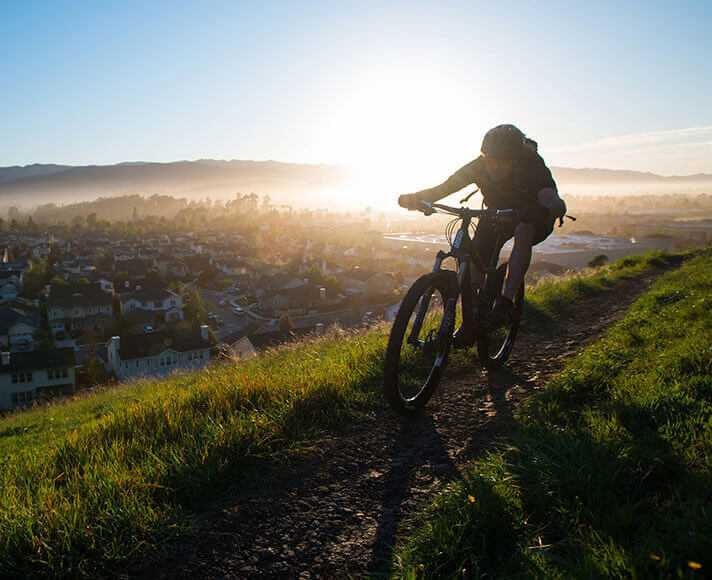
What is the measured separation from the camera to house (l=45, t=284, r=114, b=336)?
3170cm

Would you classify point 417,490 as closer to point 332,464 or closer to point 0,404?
point 332,464

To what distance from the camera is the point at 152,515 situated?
1.91 m

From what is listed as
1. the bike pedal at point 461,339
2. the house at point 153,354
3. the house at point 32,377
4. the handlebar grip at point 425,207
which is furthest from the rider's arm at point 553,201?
the house at point 32,377

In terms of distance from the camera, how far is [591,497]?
5.50ft

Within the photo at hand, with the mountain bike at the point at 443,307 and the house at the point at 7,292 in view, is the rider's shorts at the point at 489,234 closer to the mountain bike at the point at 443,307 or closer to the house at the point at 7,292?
the mountain bike at the point at 443,307

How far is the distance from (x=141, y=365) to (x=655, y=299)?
21431 millimetres

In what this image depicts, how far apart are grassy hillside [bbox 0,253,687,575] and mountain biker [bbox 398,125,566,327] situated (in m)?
1.02

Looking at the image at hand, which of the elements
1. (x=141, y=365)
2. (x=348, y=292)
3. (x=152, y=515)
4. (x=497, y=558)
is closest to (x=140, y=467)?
(x=152, y=515)

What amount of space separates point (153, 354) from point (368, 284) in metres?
19.5

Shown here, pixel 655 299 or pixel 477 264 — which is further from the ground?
pixel 477 264

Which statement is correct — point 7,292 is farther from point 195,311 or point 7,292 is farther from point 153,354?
point 153,354

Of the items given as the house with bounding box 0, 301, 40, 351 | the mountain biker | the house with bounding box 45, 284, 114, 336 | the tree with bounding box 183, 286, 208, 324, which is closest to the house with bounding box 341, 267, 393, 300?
the tree with bounding box 183, 286, 208, 324

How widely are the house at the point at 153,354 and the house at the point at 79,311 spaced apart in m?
10.3

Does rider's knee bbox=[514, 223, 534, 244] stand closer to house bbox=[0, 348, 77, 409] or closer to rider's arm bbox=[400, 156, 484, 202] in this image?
rider's arm bbox=[400, 156, 484, 202]
